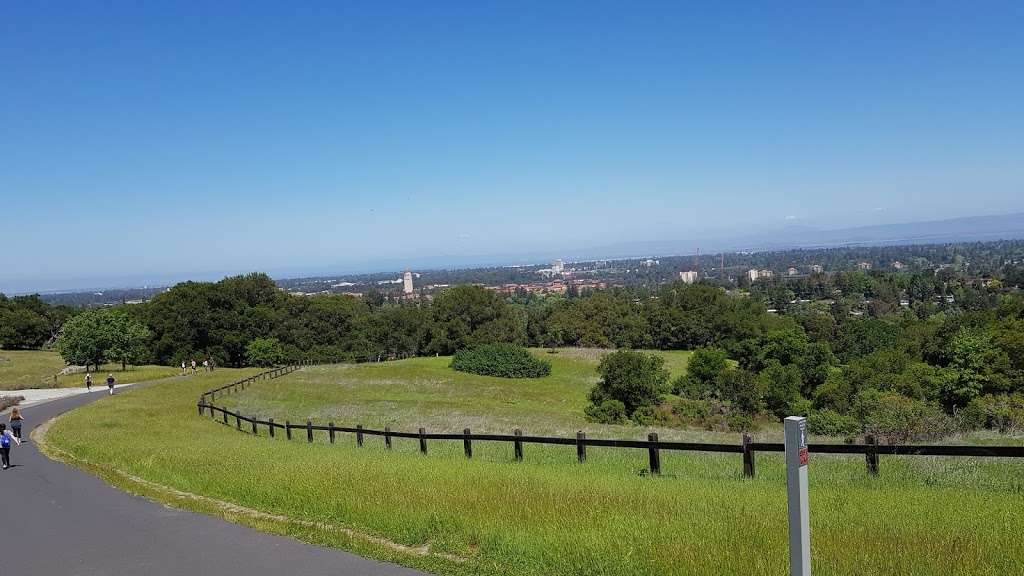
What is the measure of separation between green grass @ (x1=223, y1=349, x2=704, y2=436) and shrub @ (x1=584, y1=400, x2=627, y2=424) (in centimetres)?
142

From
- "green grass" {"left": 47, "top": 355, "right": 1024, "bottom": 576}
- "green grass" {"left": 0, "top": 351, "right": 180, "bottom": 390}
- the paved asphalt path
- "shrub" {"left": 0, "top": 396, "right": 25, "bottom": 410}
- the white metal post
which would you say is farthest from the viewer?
"green grass" {"left": 0, "top": 351, "right": 180, "bottom": 390}

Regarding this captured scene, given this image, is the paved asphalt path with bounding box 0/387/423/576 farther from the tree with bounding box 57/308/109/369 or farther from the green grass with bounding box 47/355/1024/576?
the tree with bounding box 57/308/109/369

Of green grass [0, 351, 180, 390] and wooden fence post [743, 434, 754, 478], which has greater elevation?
wooden fence post [743, 434, 754, 478]

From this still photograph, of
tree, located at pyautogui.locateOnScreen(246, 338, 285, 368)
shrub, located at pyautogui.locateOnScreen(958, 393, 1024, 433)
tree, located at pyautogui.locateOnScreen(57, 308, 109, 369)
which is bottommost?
tree, located at pyautogui.locateOnScreen(246, 338, 285, 368)

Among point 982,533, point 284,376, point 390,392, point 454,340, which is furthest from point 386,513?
point 454,340

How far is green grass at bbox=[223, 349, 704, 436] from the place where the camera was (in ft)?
108

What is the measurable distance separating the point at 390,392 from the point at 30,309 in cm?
9792

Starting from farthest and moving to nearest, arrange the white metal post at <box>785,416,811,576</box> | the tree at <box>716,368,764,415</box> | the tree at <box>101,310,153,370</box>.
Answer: the tree at <box>101,310,153,370</box> → the tree at <box>716,368,764,415</box> → the white metal post at <box>785,416,811,576</box>

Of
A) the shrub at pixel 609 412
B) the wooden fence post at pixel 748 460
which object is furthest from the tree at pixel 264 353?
the wooden fence post at pixel 748 460

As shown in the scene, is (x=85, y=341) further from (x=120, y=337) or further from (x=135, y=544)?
(x=135, y=544)

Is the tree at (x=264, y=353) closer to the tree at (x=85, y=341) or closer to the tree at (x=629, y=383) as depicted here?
the tree at (x=85, y=341)

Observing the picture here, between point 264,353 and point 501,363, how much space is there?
32.8m

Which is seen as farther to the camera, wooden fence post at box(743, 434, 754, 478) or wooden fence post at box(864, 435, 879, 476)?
wooden fence post at box(743, 434, 754, 478)

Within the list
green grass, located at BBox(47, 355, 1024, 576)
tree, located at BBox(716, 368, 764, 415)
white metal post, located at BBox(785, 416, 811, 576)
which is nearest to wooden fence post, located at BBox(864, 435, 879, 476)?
green grass, located at BBox(47, 355, 1024, 576)
